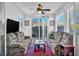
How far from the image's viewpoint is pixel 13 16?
2.07 metres

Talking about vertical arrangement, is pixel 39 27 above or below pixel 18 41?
above

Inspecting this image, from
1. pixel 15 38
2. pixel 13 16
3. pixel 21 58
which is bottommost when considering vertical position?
pixel 21 58

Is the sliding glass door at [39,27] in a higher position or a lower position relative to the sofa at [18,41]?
higher

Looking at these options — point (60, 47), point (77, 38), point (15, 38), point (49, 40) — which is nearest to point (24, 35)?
point (15, 38)

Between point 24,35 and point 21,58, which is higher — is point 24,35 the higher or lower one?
the higher one

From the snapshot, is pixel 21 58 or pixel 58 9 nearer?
pixel 21 58

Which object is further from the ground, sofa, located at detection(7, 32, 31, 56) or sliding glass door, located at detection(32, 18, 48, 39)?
sliding glass door, located at detection(32, 18, 48, 39)

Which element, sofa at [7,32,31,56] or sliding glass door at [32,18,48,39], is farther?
sliding glass door at [32,18,48,39]

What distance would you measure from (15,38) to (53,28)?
66 centimetres

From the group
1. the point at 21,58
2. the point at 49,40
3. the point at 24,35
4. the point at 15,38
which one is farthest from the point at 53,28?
the point at 21,58

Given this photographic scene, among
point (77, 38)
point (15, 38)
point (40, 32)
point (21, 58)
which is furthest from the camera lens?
point (40, 32)

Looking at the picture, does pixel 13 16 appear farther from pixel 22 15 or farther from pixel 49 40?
pixel 49 40

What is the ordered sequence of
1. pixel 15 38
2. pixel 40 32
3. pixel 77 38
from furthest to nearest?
1. pixel 40 32
2. pixel 15 38
3. pixel 77 38

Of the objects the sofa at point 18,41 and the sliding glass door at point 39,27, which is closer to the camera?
the sofa at point 18,41
